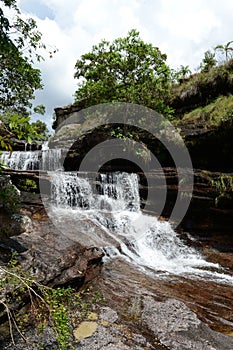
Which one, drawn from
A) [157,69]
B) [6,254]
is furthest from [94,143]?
[6,254]

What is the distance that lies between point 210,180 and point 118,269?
5684 mm

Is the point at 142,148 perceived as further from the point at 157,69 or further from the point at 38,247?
the point at 38,247

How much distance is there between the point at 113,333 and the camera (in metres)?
3.55

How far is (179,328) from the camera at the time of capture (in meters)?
3.82

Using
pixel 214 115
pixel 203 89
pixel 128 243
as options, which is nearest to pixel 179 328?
pixel 128 243

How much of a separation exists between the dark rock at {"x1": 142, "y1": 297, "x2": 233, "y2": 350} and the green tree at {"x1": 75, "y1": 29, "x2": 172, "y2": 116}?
34.1 ft

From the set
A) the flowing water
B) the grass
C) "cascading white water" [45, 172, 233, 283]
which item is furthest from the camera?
the grass

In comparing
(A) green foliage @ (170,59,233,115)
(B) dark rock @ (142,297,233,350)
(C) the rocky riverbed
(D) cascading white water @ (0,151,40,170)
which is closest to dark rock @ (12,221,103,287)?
(C) the rocky riverbed

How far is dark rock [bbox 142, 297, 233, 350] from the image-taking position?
3463 mm

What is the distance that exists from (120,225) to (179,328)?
18.0 feet

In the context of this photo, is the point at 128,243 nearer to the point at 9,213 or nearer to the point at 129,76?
the point at 9,213

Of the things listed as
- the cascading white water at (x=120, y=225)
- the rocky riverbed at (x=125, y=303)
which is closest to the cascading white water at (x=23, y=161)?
the cascading white water at (x=120, y=225)

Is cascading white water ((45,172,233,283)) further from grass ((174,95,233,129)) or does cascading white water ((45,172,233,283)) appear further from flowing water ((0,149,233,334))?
grass ((174,95,233,129))

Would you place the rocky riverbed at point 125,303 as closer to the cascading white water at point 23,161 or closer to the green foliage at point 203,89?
the cascading white water at point 23,161
